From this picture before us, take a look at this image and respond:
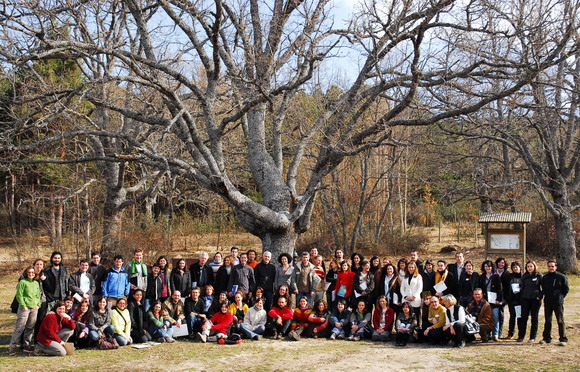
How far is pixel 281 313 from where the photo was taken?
34.5 feet

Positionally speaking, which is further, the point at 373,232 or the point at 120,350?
the point at 373,232

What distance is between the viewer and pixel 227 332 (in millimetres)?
10234

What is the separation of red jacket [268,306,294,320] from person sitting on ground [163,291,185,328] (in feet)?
5.16

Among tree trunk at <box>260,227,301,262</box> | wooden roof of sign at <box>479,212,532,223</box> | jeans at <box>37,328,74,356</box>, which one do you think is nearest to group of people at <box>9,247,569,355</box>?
jeans at <box>37,328,74,356</box>

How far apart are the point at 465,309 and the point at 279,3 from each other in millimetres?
7626

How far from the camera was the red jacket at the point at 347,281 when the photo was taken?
35.6 feet

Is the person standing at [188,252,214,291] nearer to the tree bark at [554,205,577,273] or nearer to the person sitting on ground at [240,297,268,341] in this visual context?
the person sitting on ground at [240,297,268,341]

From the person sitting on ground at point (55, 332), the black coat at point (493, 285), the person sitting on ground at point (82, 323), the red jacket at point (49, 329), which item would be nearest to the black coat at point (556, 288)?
the black coat at point (493, 285)

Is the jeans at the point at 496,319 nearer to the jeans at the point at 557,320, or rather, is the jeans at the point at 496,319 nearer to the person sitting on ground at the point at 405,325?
the jeans at the point at 557,320

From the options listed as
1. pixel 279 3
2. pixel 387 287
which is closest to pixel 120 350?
pixel 387 287

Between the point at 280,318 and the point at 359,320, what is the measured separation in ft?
4.66

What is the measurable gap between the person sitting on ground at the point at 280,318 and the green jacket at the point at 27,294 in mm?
3892

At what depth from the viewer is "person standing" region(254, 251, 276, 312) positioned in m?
11.1

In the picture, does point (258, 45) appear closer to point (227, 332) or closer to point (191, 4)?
point (191, 4)
